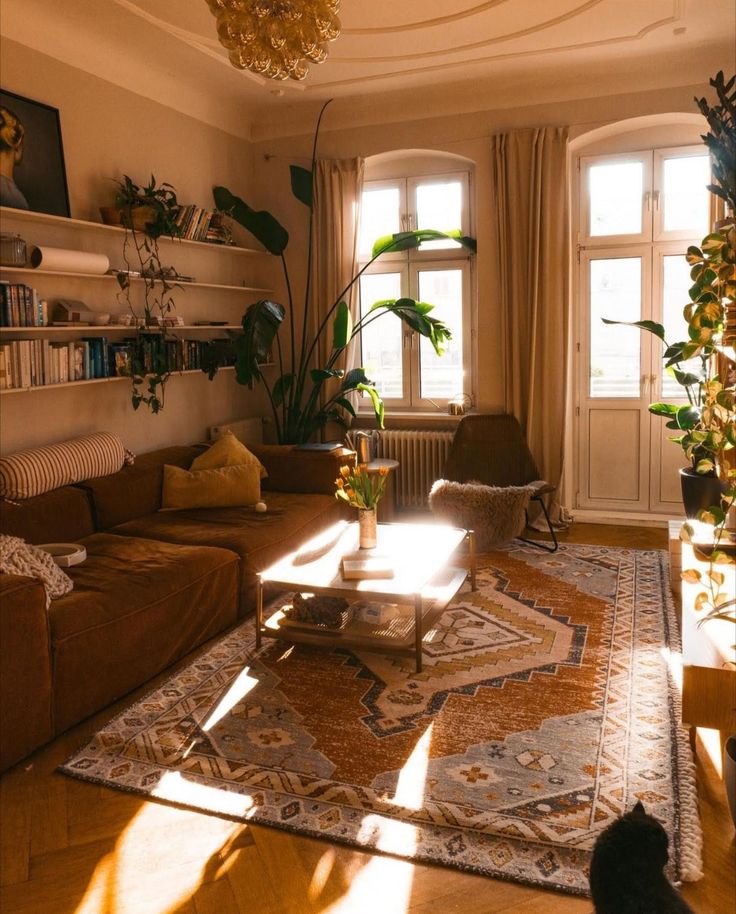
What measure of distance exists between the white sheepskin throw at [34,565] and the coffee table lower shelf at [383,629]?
0.85 metres

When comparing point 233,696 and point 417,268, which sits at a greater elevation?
point 417,268

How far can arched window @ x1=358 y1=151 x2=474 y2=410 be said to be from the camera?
575 cm

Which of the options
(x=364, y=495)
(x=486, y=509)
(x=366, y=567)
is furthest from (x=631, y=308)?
(x=366, y=567)

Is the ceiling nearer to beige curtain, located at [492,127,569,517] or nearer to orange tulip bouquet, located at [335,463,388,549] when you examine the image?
beige curtain, located at [492,127,569,517]

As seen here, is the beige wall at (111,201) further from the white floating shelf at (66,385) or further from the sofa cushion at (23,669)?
the sofa cushion at (23,669)

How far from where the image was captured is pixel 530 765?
2516 millimetres

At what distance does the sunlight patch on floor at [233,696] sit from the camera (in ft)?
9.36

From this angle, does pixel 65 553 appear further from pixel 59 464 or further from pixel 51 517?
pixel 59 464

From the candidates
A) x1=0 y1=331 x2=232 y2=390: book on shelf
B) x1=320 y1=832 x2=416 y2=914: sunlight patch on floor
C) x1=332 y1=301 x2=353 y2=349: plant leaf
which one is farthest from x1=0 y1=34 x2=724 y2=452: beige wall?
x1=320 y1=832 x2=416 y2=914: sunlight patch on floor

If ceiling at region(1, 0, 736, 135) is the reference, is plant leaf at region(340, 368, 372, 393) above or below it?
below

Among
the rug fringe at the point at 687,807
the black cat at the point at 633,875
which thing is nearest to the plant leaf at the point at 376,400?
the rug fringe at the point at 687,807

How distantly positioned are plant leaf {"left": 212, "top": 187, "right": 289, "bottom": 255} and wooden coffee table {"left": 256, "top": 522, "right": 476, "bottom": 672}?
268 centimetres

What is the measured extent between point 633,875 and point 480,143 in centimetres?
549

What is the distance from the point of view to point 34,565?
9.68ft
